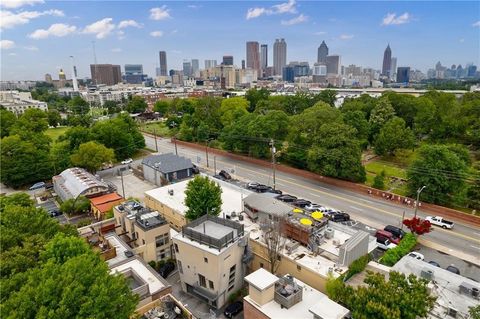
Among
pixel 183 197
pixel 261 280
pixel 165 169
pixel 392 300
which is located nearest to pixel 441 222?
pixel 392 300

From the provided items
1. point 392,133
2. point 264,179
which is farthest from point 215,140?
point 392,133

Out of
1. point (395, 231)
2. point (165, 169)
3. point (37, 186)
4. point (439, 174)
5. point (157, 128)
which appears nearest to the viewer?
point (395, 231)

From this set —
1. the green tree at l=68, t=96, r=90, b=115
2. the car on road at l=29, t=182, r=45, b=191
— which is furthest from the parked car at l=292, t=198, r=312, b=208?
the green tree at l=68, t=96, r=90, b=115

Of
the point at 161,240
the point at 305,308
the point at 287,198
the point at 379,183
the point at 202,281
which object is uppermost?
the point at 379,183

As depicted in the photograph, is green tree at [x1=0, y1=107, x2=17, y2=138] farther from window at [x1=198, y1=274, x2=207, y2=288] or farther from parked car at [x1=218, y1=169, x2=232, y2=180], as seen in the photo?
window at [x1=198, y1=274, x2=207, y2=288]

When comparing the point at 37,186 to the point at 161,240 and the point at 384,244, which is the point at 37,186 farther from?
the point at 384,244

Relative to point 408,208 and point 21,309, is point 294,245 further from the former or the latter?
point 408,208
